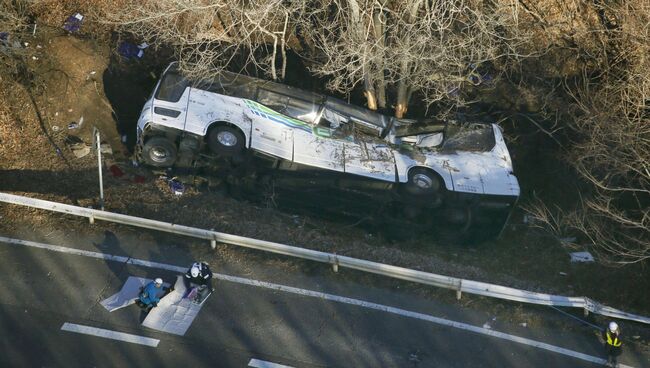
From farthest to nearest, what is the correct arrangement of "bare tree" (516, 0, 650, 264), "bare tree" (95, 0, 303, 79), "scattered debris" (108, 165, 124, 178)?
"scattered debris" (108, 165, 124, 178) < "bare tree" (95, 0, 303, 79) < "bare tree" (516, 0, 650, 264)

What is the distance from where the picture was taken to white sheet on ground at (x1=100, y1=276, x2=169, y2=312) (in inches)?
388

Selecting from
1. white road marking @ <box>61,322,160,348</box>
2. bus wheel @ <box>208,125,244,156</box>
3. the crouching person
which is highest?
bus wheel @ <box>208,125,244,156</box>

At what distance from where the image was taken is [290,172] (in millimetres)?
12688

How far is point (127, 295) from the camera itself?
32.9ft

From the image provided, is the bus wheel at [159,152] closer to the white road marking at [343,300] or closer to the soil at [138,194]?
the soil at [138,194]

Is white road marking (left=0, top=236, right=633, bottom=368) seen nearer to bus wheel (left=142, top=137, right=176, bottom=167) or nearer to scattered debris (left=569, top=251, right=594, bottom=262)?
bus wheel (left=142, top=137, right=176, bottom=167)

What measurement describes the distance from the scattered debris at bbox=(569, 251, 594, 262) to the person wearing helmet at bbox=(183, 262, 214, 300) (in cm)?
674

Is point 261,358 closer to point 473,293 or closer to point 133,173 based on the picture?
point 473,293

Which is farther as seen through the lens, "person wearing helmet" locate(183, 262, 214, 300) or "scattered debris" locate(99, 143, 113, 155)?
"scattered debris" locate(99, 143, 113, 155)

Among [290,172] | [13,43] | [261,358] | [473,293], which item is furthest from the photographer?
[13,43]

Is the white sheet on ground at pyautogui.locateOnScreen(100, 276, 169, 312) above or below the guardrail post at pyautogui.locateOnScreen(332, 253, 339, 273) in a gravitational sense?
below

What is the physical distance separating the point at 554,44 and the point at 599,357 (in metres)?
9.08

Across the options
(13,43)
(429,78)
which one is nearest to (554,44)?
(429,78)

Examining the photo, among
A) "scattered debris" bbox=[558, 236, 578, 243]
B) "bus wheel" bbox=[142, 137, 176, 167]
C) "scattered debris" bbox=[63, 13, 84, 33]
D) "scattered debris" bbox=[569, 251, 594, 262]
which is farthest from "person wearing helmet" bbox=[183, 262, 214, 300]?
"scattered debris" bbox=[63, 13, 84, 33]
